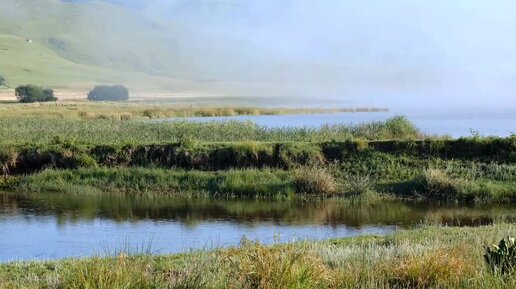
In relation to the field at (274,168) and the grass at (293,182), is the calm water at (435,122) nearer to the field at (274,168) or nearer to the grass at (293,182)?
the field at (274,168)

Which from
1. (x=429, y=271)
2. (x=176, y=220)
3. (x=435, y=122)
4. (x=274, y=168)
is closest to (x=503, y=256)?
(x=429, y=271)

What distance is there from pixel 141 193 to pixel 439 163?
43.6 feet

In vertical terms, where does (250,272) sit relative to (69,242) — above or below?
above

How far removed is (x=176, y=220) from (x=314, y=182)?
723 centimetres

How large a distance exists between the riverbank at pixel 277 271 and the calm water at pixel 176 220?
6275mm

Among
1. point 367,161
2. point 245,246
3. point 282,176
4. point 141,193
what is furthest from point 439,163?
point 245,246

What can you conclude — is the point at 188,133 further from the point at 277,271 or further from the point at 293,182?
the point at 277,271

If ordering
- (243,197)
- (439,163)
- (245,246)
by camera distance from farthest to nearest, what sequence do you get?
(439,163)
(243,197)
(245,246)

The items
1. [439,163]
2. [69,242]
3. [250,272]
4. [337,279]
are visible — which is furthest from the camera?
[439,163]

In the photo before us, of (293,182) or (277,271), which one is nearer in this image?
(277,271)

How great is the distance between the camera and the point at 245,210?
2453 cm

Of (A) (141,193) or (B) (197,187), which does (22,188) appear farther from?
(B) (197,187)

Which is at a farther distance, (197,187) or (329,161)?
(329,161)

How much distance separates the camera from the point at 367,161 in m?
30.5
